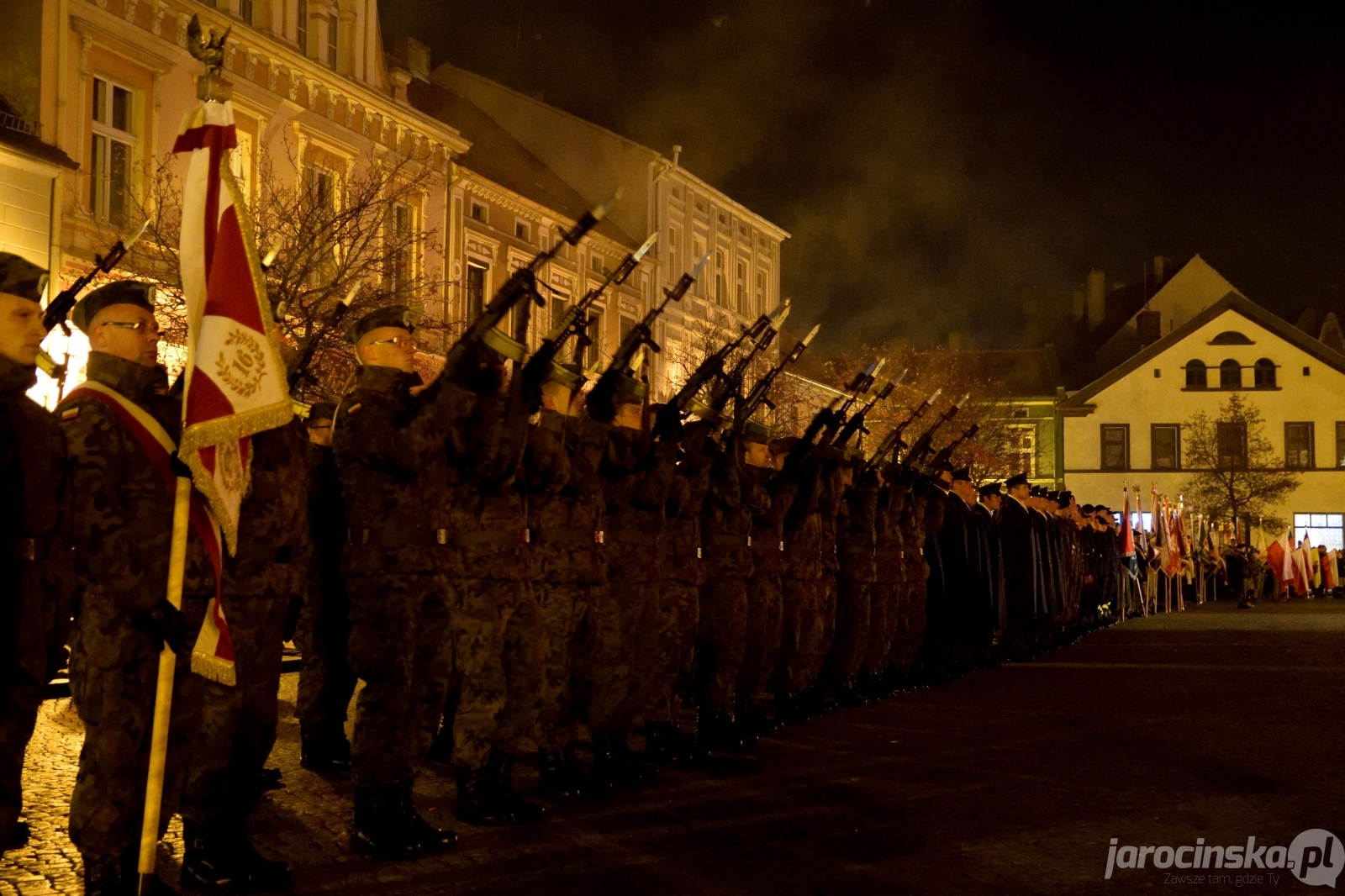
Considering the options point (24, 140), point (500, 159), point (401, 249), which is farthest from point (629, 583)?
point (500, 159)

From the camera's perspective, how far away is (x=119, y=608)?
502cm

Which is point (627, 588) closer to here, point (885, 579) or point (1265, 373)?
point (885, 579)

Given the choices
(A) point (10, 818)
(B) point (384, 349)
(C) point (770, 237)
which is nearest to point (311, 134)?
(B) point (384, 349)

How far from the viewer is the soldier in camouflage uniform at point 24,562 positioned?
452cm

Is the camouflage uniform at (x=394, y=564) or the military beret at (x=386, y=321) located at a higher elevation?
the military beret at (x=386, y=321)

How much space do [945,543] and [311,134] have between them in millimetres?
16339

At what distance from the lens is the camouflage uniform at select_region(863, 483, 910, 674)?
1255 cm

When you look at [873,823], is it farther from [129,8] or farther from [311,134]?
[311,134]

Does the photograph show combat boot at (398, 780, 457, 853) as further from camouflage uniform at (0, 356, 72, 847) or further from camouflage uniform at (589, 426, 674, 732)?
camouflage uniform at (0, 356, 72, 847)

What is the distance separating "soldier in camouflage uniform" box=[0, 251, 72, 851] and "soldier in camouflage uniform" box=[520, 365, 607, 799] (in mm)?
2837

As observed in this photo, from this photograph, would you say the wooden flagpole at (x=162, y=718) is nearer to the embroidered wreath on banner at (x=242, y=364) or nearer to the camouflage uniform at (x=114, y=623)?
the camouflage uniform at (x=114, y=623)

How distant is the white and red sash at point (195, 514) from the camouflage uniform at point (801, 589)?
5752 mm

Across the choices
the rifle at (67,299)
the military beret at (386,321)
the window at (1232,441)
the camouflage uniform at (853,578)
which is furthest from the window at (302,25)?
the window at (1232,441)

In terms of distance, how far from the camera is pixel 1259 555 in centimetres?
4438
